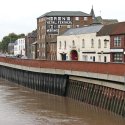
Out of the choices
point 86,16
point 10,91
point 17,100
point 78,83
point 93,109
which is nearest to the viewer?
point 93,109

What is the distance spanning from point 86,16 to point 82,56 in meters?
52.5

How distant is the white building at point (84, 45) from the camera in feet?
220

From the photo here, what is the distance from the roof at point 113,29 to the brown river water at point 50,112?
1605cm

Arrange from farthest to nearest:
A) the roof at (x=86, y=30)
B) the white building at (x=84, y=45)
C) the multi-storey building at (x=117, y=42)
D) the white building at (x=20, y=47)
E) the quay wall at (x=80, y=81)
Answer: the white building at (x=20, y=47)
the roof at (x=86, y=30)
the white building at (x=84, y=45)
the multi-storey building at (x=117, y=42)
the quay wall at (x=80, y=81)

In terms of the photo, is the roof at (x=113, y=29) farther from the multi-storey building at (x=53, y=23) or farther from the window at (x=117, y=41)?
the multi-storey building at (x=53, y=23)

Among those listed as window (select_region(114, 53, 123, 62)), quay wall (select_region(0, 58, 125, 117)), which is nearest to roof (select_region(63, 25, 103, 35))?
window (select_region(114, 53, 123, 62))

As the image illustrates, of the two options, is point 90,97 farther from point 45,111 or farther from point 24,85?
point 24,85

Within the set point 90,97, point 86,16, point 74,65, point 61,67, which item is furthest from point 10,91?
point 86,16

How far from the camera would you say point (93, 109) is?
41031 millimetres

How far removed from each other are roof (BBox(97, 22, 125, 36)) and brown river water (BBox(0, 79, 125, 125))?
16.1 meters

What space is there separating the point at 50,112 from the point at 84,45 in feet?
111

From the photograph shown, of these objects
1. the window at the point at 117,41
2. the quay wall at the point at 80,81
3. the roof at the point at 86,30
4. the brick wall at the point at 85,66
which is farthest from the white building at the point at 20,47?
the window at the point at 117,41

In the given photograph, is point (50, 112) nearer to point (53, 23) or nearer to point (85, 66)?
point (85, 66)

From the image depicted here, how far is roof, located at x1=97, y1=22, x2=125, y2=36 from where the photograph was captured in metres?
63.5
